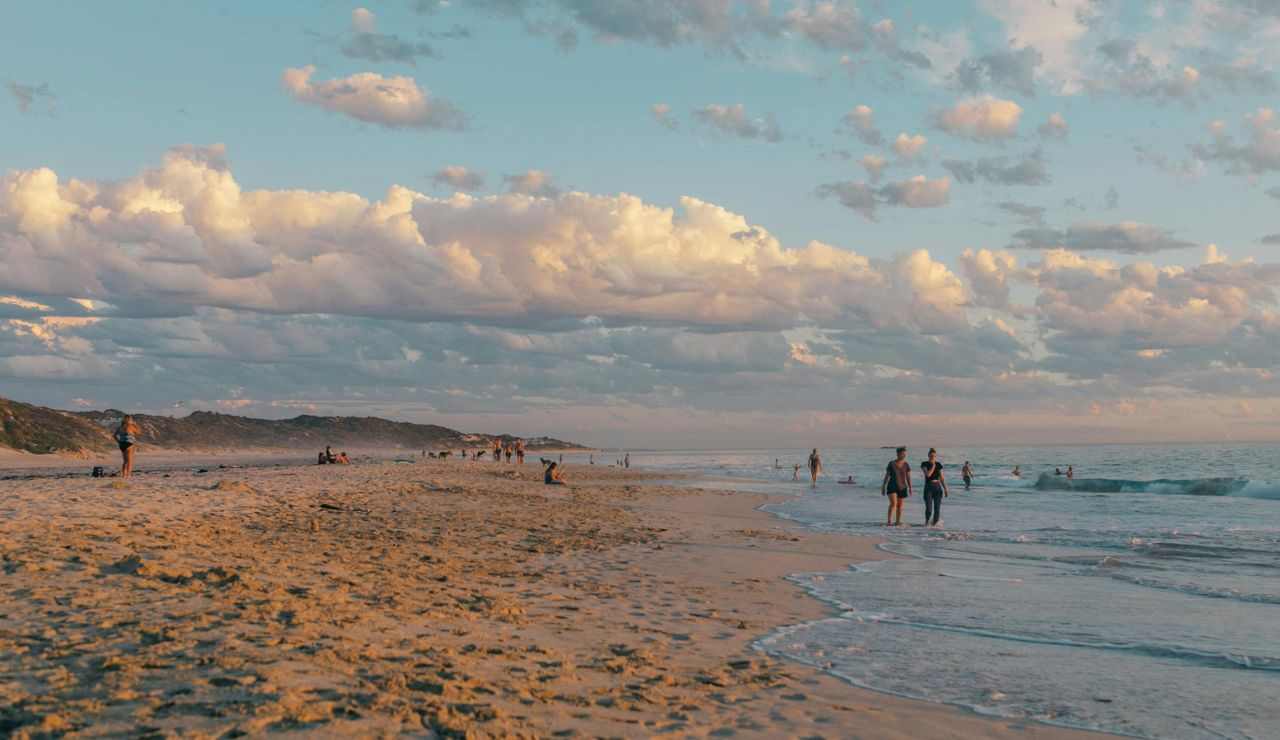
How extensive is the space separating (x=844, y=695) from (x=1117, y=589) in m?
8.87

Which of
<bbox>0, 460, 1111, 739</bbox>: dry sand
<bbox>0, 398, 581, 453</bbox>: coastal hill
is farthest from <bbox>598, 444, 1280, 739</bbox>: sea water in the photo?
<bbox>0, 398, 581, 453</bbox>: coastal hill

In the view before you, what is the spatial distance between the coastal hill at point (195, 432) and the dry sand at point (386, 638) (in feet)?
210

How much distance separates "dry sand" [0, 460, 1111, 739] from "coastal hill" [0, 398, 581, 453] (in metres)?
64.1

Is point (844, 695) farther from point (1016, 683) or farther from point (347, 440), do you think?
point (347, 440)

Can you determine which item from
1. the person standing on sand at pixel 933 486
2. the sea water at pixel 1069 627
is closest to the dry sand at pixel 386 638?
the sea water at pixel 1069 627

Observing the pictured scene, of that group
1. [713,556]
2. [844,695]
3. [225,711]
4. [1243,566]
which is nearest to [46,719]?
[225,711]

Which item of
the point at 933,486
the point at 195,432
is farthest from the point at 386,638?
the point at 195,432

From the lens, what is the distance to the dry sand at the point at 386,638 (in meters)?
5.48

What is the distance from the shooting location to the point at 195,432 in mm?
120812

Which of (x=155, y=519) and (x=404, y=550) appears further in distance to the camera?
(x=155, y=519)

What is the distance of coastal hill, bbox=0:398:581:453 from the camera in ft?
227

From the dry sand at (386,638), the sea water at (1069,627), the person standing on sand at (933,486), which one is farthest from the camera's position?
the person standing on sand at (933,486)

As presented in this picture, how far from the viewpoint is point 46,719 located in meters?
4.93

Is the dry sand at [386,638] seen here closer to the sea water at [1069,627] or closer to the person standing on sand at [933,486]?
the sea water at [1069,627]
